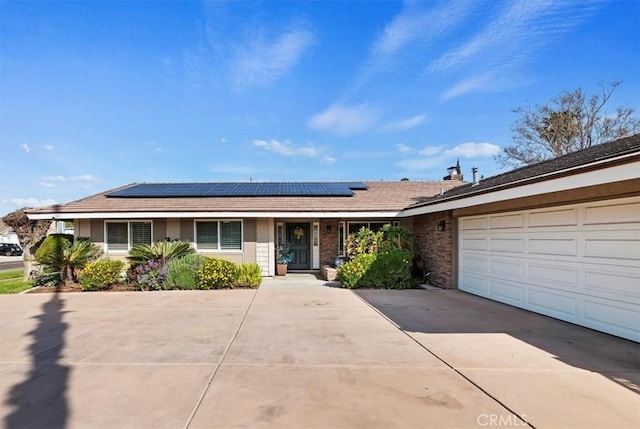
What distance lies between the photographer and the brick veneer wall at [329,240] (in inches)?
602

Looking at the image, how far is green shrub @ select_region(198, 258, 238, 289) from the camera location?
11695 millimetres

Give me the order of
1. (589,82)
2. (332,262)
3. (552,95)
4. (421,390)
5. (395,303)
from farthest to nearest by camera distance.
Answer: (552,95) → (589,82) → (332,262) → (395,303) → (421,390)

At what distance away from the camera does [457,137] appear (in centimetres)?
2208

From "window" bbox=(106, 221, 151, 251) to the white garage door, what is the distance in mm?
12020

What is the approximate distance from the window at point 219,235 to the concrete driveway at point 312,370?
19.2 feet

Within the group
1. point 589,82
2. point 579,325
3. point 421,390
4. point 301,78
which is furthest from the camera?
point 589,82

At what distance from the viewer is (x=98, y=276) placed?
456 inches

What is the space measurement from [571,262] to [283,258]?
10.2 meters

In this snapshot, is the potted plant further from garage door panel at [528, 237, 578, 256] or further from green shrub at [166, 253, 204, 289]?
garage door panel at [528, 237, 578, 256]

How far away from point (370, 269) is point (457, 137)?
1400 cm

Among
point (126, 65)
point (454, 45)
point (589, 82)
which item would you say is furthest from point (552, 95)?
point (126, 65)

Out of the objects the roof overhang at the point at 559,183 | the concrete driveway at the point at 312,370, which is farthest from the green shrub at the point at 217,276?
the roof overhang at the point at 559,183

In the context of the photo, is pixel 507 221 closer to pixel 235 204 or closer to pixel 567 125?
pixel 235 204

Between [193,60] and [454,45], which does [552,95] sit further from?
[193,60]
